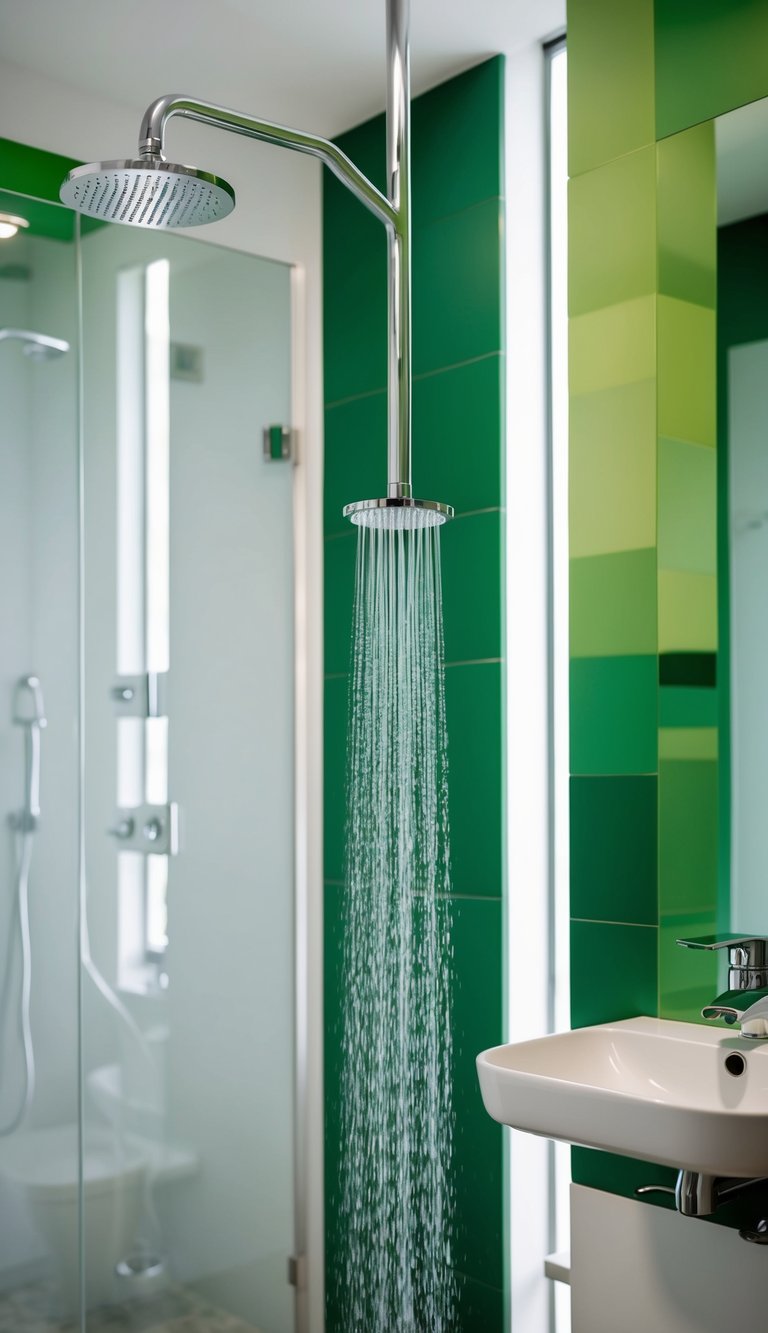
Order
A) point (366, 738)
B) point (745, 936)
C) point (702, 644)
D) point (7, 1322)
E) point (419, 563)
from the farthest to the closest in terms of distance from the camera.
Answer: point (366, 738)
point (419, 563)
point (7, 1322)
point (702, 644)
point (745, 936)

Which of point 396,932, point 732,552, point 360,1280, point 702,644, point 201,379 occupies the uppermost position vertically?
point 201,379

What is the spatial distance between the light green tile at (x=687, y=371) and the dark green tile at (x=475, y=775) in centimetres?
58

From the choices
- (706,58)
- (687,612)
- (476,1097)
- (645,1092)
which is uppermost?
(706,58)

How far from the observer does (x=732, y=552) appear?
2088 mm

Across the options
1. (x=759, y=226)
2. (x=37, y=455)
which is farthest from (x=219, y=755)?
(x=759, y=226)

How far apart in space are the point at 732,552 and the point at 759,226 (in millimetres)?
519

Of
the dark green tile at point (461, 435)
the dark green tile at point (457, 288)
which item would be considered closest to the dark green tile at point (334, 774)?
the dark green tile at point (461, 435)

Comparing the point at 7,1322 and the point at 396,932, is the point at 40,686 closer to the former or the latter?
the point at 396,932

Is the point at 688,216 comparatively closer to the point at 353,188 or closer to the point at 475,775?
the point at 353,188

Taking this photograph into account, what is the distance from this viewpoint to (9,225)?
2.34 m

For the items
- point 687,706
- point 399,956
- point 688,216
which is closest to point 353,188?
point 688,216

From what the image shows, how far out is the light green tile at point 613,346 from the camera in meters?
2.04

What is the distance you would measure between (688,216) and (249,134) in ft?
2.50

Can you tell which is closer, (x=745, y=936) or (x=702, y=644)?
(x=745, y=936)
